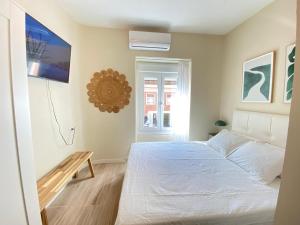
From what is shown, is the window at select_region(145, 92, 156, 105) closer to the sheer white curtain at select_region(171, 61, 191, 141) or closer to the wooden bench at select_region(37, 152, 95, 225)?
the sheer white curtain at select_region(171, 61, 191, 141)

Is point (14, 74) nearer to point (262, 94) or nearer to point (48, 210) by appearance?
point (48, 210)

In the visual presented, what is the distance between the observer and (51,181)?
192 cm

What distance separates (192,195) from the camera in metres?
1.38

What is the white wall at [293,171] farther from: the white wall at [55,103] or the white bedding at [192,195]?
the white wall at [55,103]

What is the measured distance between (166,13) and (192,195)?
2573 millimetres

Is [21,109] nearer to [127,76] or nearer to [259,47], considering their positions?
[127,76]

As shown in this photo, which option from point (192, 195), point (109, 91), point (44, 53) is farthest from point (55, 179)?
point (109, 91)

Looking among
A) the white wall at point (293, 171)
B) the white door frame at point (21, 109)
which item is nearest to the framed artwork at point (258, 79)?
the white wall at point (293, 171)

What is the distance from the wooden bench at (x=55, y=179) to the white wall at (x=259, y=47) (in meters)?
2.73

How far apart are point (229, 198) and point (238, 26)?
2960 mm

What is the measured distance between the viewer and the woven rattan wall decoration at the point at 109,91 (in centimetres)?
336

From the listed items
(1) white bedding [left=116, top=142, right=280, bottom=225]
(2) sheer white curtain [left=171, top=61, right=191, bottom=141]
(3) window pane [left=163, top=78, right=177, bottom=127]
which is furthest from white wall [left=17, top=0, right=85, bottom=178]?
(2) sheer white curtain [left=171, top=61, right=191, bottom=141]

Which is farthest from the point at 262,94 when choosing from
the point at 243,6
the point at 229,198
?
the point at 229,198

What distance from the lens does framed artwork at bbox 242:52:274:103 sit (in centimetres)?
230
